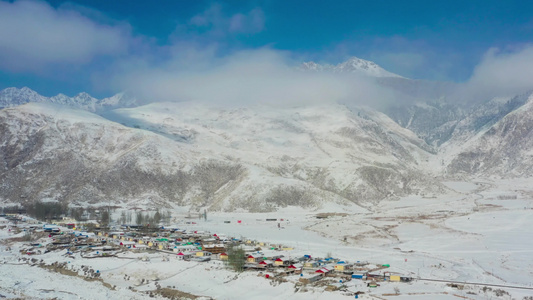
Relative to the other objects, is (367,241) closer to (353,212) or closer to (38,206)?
(353,212)

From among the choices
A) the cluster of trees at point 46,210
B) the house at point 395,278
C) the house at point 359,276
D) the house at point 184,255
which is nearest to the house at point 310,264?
the house at point 359,276

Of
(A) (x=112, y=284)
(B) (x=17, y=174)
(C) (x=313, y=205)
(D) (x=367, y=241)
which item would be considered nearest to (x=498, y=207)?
(C) (x=313, y=205)

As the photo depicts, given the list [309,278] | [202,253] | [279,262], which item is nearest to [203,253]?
[202,253]

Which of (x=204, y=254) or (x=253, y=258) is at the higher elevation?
(x=253, y=258)

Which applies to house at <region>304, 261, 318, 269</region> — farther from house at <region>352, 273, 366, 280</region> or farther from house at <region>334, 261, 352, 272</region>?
house at <region>352, 273, 366, 280</region>

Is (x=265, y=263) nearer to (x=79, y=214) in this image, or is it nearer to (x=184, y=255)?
(x=184, y=255)
